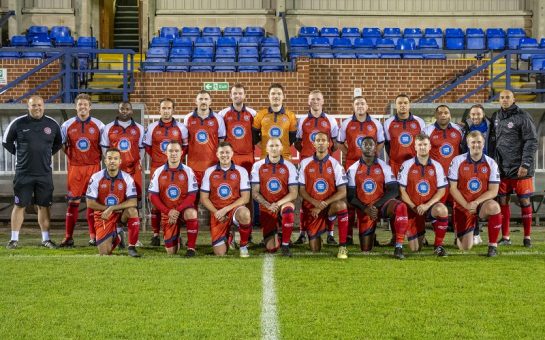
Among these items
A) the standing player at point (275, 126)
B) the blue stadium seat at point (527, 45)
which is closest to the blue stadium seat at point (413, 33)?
the blue stadium seat at point (527, 45)

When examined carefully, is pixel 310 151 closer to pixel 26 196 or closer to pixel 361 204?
pixel 361 204

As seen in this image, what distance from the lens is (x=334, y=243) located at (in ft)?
31.8

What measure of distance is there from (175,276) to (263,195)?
202cm

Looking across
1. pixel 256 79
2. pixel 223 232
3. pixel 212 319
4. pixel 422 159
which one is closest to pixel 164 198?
pixel 223 232

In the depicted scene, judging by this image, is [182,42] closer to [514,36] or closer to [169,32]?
[169,32]

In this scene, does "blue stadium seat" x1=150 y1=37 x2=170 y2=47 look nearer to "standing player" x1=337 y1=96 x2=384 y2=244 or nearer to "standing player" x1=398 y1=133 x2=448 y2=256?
"standing player" x1=337 y1=96 x2=384 y2=244

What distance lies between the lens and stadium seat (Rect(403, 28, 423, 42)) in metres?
19.5

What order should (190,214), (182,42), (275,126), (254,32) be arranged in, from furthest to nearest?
1. (254,32)
2. (182,42)
3. (275,126)
4. (190,214)

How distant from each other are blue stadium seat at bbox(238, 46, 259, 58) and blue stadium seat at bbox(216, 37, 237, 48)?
32 centimetres

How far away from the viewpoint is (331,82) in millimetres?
15852

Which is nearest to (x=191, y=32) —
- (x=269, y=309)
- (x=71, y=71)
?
(x=71, y=71)

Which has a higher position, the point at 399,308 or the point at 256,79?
the point at 256,79

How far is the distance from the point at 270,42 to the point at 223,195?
1017 cm

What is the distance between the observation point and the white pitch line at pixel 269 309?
4.98 m
